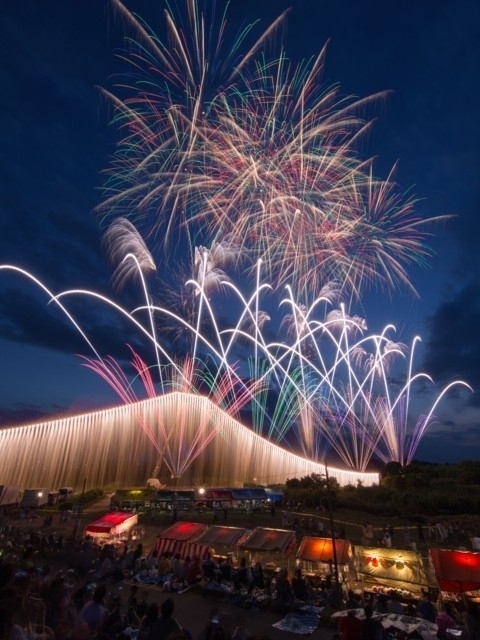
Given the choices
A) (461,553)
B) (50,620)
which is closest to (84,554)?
(50,620)

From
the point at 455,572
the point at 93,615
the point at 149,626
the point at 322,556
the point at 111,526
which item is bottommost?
the point at 111,526

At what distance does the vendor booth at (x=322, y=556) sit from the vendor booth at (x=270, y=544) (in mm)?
568

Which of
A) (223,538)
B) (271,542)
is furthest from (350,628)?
(223,538)

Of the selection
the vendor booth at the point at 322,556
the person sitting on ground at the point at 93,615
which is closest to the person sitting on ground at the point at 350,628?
the person sitting on ground at the point at 93,615

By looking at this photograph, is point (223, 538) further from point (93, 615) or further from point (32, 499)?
point (32, 499)

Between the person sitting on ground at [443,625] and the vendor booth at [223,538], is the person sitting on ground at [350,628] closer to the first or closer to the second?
the person sitting on ground at [443,625]

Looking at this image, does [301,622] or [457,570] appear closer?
[301,622]

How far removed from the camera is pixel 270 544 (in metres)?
15.6

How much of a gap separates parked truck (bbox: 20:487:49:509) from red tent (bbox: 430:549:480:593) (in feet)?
92.9

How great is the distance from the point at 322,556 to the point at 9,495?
2504 centimetres

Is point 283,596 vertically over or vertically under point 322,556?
under

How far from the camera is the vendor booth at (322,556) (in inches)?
583

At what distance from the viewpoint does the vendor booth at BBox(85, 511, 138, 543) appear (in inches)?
776

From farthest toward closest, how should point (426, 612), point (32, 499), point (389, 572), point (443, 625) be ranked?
point (32, 499)
point (389, 572)
point (426, 612)
point (443, 625)
